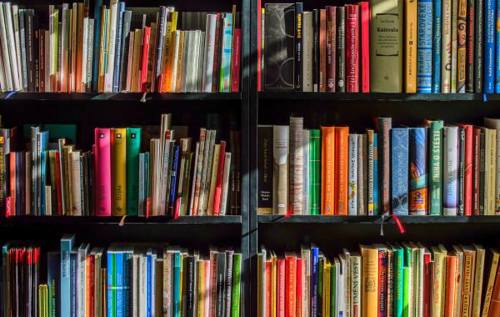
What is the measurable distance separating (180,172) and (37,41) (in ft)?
1.95

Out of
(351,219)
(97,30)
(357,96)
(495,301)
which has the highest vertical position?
(97,30)

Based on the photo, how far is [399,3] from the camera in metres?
2.30

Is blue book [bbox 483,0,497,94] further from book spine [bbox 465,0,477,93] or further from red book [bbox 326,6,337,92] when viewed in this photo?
red book [bbox 326,6,337,92]

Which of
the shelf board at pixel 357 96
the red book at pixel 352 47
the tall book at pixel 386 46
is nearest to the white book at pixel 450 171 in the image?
the shelf board at pixel 357 96

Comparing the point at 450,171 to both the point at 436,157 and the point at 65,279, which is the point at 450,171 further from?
the point at 65,279

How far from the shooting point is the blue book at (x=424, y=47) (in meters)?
2.29

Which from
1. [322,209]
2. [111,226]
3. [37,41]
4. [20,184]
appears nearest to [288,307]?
[322,209]

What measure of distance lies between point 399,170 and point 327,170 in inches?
8.8

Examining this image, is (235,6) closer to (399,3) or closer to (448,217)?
(399,3)

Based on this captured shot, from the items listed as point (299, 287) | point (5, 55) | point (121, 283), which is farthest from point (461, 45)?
point (5, 55)

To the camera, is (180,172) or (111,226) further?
(111,226)

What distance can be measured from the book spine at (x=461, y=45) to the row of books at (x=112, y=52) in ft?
2.21

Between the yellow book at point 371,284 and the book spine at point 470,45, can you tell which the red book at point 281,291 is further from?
the book spine at point 470,45

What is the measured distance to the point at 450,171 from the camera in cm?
233
